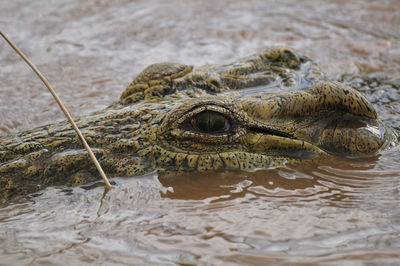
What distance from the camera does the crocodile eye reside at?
353cm

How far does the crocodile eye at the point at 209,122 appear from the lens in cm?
353

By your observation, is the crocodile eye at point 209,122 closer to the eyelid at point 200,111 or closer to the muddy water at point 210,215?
the eyelid at point 200,111

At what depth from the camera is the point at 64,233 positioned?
2.92 m

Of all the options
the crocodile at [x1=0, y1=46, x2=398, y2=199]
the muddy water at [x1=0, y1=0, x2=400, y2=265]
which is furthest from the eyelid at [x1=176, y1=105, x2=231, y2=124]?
the muddy water at [x1=0, y1=0, x2=400, y2=265]

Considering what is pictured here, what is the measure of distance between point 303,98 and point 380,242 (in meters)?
1.44

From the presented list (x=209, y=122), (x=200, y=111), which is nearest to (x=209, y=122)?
(x=209, y=122)

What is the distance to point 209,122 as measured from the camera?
354cm

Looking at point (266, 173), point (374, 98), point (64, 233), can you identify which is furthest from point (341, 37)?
point (64, 233)

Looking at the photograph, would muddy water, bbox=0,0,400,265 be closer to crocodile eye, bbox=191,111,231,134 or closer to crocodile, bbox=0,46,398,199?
crocodile, bbox=0,46,398,199

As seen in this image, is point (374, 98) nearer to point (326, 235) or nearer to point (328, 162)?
point (328, 162)

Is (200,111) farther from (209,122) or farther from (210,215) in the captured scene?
(210,215)

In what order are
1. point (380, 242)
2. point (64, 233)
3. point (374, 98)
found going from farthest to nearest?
point (374, 98) → point (64, 233) → point (380, 242)

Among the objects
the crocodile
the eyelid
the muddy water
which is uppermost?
the eyelid

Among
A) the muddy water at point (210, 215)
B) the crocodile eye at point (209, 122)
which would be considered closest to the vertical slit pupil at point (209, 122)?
the crocodile eye at point (209, 122)
